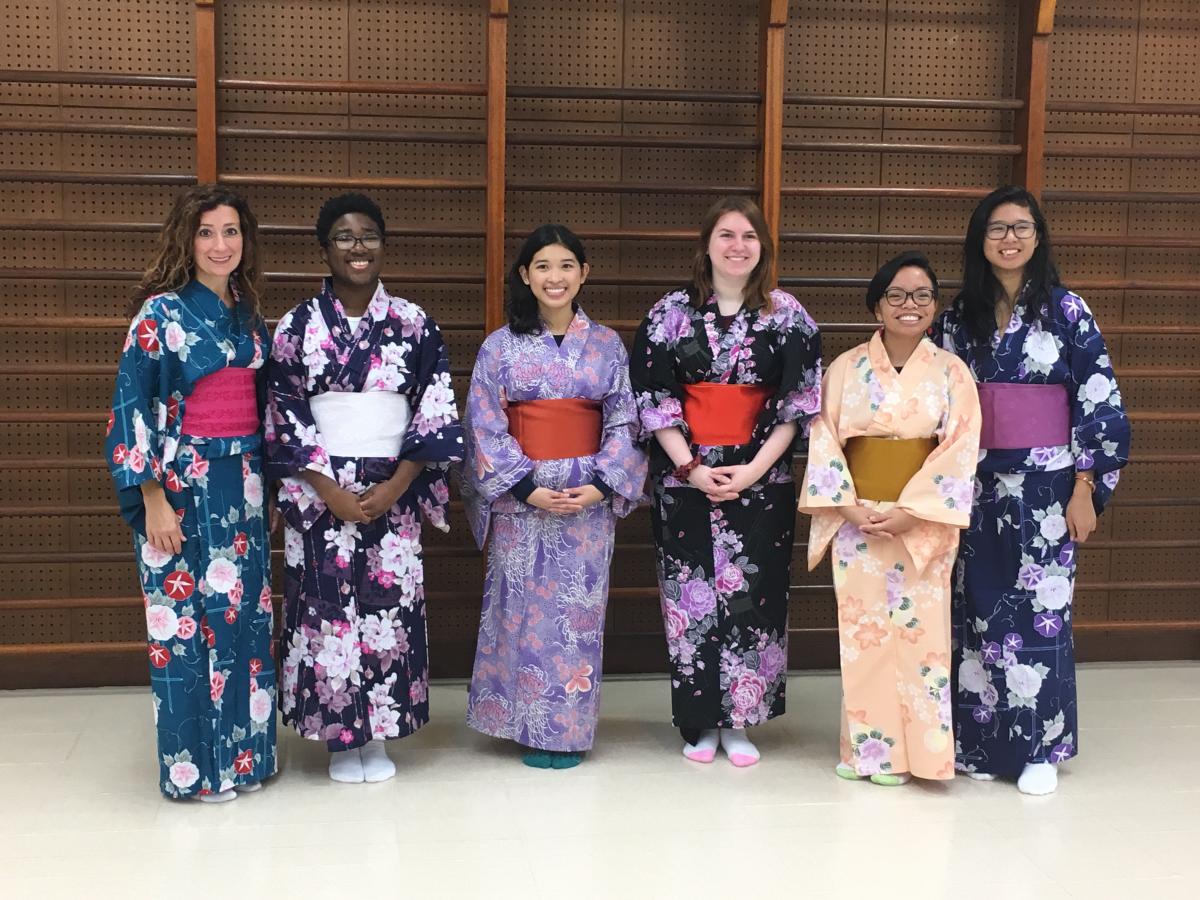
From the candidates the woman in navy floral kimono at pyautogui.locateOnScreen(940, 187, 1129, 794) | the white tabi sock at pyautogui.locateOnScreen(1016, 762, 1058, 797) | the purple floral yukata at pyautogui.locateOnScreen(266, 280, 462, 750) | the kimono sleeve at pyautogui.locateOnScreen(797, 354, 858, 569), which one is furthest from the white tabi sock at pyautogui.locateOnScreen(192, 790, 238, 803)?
the white tabi sock at pyautogui.locateOnScreen(1016, 762, 1058, 797)

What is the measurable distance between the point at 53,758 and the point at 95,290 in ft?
4.82

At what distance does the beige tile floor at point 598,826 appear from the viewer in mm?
2547

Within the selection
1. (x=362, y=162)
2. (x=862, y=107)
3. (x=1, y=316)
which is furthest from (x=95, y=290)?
(x=862, y=107)

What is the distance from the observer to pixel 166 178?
150 inches

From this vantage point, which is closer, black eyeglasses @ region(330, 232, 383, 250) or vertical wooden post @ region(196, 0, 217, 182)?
black eyeglasses @ region(330, 232, 383, 250)

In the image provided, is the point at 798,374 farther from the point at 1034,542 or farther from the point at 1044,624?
the point at 1044,624

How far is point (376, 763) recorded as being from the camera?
10.4ft

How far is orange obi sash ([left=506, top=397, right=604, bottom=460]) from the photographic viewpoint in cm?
326

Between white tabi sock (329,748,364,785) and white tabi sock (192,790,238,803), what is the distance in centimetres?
26

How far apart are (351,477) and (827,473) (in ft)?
3.98

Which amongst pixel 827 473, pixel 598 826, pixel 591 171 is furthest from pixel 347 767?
pixel 591 171

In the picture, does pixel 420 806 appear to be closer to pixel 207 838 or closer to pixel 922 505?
pixel 207 838

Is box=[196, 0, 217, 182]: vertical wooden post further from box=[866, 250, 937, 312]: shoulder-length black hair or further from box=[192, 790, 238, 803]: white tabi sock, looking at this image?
box=[866, 250, 937, 312]: shoulder-length black hair

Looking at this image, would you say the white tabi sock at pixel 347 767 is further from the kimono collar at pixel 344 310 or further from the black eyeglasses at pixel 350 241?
the black eyeglasses at pixel 350 241
